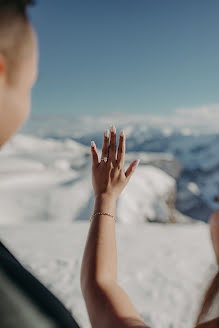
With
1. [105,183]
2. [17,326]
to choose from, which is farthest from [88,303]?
[105,183]

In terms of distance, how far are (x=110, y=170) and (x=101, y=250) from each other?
38 centimetres

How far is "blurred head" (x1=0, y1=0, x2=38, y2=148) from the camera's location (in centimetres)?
56

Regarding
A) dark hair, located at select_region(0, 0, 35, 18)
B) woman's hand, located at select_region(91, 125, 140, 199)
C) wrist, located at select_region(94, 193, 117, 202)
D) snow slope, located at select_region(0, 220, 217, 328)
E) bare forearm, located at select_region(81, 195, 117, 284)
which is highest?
dark hair, located at select_region(0, 0, 35, 18)

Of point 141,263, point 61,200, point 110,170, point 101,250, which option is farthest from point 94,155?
point 61,200

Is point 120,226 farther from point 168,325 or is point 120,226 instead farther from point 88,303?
point 88,303

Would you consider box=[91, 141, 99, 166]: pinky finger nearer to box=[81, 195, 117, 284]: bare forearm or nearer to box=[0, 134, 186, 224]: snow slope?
box=[81, 195, 117, 284]: bare forearm

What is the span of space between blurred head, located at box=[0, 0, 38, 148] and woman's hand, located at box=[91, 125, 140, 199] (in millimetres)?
600

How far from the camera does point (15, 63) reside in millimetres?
579

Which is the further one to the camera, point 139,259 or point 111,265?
point 139,259

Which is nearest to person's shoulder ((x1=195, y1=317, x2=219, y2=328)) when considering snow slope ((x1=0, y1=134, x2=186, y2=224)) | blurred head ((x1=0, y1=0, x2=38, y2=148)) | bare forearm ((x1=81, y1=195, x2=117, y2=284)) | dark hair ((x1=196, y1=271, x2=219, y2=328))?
dark hair ((x1=196, y1=271, x2=219, y2=328))

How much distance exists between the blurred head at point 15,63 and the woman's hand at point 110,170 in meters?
0.60

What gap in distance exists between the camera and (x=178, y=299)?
3.06 metres

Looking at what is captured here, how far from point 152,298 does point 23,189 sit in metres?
7.78

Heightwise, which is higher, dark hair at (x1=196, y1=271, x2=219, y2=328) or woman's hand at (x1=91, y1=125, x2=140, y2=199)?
woman's hand at (x1=91, y1=125, x2=140, y2=199)
